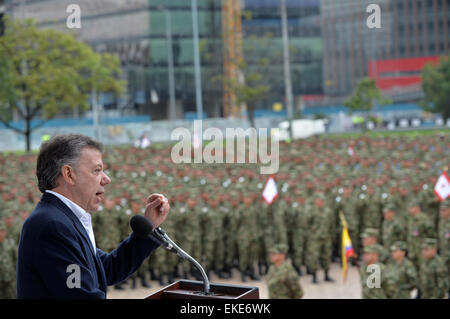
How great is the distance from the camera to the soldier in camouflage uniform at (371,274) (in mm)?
5809

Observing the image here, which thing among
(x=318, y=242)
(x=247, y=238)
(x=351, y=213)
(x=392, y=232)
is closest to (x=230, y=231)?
(x=247, y=238)

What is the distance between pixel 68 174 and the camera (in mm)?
2012

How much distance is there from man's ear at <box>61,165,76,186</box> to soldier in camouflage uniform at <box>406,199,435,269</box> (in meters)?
6.84

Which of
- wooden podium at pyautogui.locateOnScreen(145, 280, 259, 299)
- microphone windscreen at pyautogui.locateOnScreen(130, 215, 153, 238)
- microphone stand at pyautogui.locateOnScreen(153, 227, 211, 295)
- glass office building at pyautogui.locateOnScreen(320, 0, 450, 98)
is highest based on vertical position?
glass office building at pyautogui.locateOnScreen(320, 0, 450, 98)

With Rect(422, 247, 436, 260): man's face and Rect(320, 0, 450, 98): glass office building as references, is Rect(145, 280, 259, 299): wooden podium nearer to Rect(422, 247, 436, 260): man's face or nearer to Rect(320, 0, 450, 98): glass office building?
Rect(422, 247, 436, 260): man's face

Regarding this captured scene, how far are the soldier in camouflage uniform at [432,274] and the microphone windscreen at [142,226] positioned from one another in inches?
206

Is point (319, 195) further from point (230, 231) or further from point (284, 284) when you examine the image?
point (284, 284)

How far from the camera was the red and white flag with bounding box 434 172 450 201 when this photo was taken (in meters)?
9.33

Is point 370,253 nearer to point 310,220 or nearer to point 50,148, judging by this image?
point 310,220

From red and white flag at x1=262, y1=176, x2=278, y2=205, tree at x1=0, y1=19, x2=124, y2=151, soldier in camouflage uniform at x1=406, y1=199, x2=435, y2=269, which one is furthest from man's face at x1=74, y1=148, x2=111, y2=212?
tree at x1=0, y1=19, x2=124, y2=151

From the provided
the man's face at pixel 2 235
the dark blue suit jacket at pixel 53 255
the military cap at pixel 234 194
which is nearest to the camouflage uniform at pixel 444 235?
the military cap at pixel 234 194

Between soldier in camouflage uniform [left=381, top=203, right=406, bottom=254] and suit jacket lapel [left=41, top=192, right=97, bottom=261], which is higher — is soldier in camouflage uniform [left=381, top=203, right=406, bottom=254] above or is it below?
below

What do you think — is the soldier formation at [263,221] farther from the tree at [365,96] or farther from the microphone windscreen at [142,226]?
the tree at [365,96]

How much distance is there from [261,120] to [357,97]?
7925 millimetres
